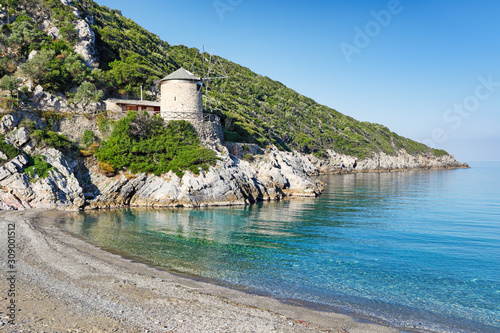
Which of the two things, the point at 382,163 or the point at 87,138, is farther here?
the point at 382,163

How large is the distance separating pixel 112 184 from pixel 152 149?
5.97 m

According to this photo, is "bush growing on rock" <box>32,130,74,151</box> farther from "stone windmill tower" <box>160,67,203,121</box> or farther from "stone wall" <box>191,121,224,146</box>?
"stone wall" <box>191,121,224,146</box>

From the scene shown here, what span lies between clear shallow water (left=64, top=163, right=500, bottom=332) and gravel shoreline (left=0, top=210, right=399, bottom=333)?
1344 millimetres

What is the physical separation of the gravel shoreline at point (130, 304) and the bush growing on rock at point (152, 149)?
20.5 meters

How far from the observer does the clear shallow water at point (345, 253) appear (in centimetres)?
1140

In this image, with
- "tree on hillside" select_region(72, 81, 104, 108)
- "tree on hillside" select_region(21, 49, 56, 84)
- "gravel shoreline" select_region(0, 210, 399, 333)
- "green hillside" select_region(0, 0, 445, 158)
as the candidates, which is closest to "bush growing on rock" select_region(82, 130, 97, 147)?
"tree on hillside" select_region(72, 81, 104, 108)

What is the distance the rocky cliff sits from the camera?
2794 cm

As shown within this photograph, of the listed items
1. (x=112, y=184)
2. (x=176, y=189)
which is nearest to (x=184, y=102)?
(x=176, y=189)

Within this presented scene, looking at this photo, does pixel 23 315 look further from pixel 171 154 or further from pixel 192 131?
pixel 192 131

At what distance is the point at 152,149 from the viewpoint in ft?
119

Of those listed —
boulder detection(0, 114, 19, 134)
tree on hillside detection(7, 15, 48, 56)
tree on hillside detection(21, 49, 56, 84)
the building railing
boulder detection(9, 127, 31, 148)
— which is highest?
tree on hillside detection(7, 15, 48, 56)

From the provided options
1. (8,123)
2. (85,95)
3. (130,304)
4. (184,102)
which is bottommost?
(130,304)

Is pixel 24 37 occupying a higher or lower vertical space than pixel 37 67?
higher

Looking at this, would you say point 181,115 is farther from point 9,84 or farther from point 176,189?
point 9,84
